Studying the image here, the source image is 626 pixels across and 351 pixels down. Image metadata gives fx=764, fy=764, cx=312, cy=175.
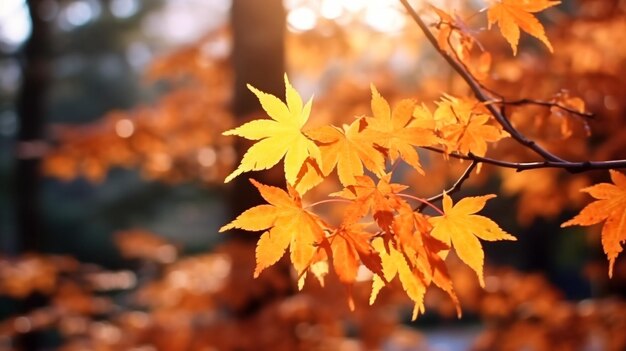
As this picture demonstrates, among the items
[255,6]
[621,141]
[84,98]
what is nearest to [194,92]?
[255,6]

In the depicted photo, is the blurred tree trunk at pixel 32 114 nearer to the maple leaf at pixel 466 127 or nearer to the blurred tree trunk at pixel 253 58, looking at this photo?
the blurred tree trunk at pixel 253 58

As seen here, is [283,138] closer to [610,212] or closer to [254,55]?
[610,212]

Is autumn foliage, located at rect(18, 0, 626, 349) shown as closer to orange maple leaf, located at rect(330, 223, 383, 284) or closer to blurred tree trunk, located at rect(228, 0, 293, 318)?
orange maple leaf, located at rect(330, 223, 383, 284)

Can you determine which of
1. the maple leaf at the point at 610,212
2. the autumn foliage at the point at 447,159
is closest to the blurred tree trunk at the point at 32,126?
the autumn foliage at the point at 447,159

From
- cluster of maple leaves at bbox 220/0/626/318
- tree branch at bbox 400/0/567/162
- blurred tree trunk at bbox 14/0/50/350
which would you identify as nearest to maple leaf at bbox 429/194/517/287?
cluster of maple leaves at bbox 220/0/626/318

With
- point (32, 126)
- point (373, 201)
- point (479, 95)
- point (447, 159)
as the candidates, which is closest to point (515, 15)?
point (479, 95)

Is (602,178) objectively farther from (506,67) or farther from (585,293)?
(585,293)
